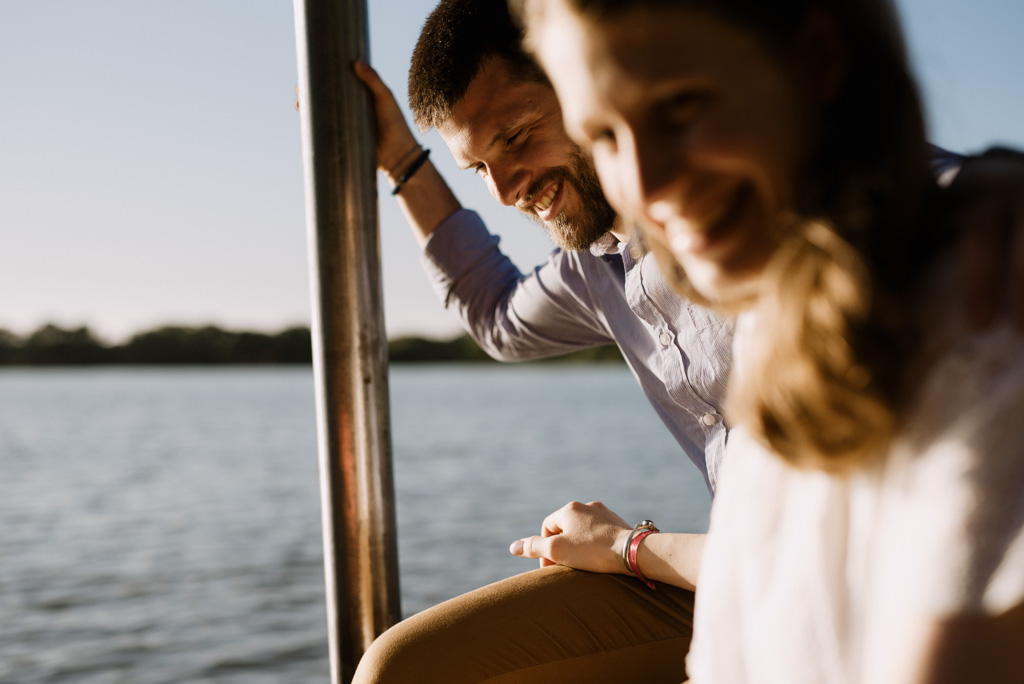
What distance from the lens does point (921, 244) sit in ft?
2.12

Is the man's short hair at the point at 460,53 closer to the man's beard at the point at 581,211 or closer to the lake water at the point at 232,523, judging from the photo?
the man's beard at the point at 581,211

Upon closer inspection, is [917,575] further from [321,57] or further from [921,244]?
[321,57]

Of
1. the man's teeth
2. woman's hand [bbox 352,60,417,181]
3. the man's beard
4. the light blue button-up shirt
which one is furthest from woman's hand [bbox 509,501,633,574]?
woman's hand [bbox 352,60,417,181]

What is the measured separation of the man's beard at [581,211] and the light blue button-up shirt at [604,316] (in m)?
0.04

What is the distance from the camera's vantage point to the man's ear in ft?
2.26

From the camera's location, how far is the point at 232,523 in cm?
830

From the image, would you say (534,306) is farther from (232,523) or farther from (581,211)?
(232,523)

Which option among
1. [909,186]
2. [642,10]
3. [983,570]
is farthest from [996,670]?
[642,10]

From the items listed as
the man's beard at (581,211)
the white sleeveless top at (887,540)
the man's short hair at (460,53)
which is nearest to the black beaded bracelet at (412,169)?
the man's short hair at (460,53)

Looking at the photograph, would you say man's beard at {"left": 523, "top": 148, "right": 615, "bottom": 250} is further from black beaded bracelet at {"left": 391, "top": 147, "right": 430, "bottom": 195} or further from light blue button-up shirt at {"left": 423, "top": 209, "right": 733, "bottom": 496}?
black beaded bracelet at {"left": 391, "top": 147, "right": 430, "bottom": 195}

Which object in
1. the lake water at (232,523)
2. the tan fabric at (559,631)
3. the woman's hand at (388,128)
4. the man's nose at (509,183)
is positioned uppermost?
the woman's hand at (388,128)

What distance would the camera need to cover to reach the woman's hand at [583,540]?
4.88ft

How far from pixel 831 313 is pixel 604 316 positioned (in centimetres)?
117

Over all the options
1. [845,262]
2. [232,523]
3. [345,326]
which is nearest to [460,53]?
[345,326]
